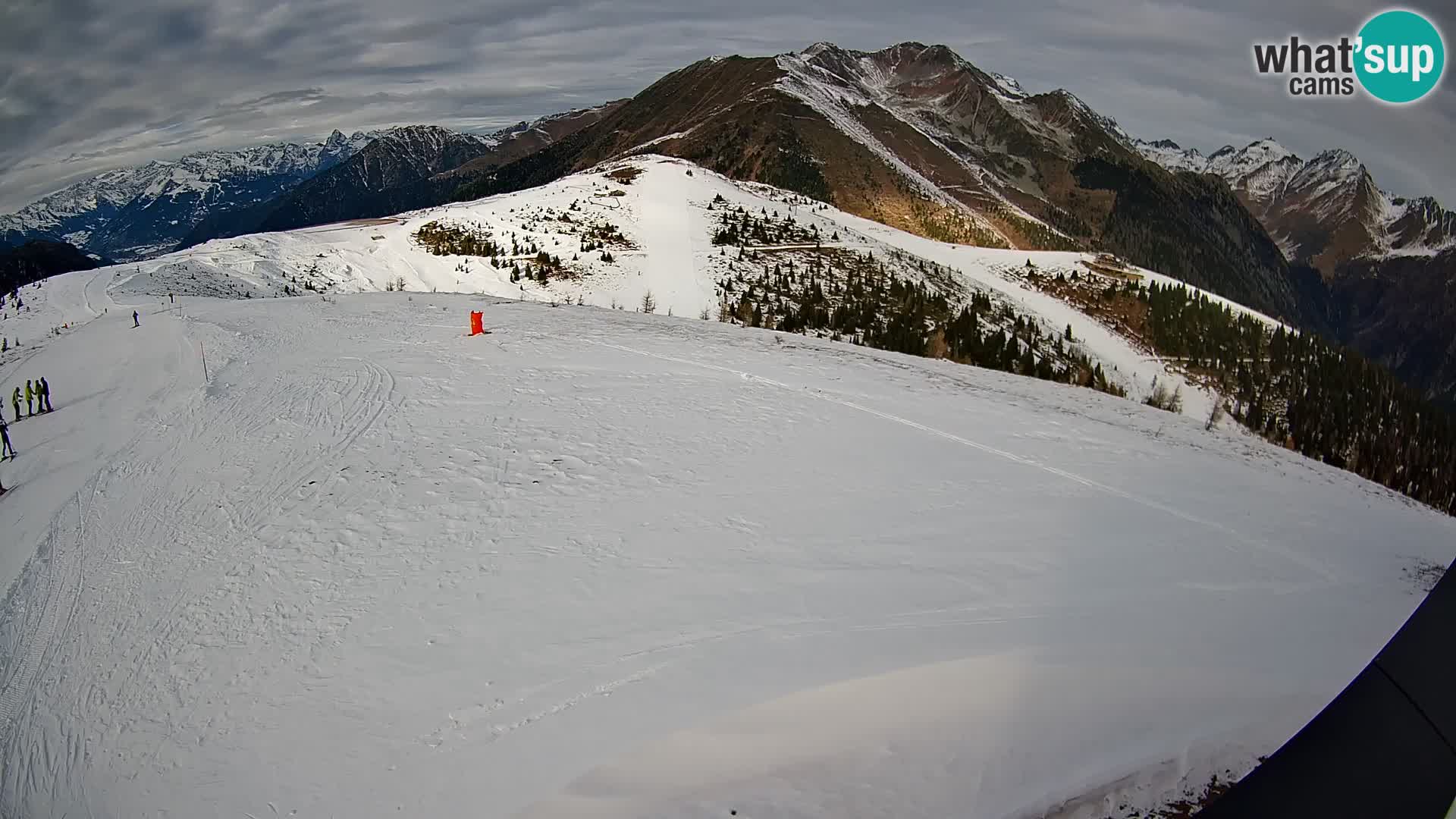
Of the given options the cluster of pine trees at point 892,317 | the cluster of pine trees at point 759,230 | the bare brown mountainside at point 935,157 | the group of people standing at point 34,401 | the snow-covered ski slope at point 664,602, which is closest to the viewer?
the snow-covered ski slope at point 664,602

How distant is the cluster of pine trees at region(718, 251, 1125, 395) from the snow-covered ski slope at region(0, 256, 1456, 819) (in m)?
10.2

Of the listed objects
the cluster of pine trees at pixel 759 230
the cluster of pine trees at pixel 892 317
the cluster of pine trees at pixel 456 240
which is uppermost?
the cluster of pine trees at pixel 759 230

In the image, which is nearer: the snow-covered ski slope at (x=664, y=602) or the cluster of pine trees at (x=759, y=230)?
the snow-covered ski slope at (x=664, y=602)

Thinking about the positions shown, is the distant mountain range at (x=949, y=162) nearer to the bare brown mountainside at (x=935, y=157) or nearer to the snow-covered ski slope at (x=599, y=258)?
the bare brown mountainside at (x=935, y=157)

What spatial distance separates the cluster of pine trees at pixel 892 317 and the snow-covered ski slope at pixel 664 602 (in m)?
10.2

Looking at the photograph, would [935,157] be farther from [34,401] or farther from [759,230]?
[34,401]

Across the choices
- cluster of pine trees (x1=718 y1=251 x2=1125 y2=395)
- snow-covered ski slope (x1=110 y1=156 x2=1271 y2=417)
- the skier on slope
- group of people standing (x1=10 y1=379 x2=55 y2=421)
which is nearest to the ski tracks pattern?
the skier on slope

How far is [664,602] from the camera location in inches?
191

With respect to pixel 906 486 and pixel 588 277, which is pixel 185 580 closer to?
pixel 906 486

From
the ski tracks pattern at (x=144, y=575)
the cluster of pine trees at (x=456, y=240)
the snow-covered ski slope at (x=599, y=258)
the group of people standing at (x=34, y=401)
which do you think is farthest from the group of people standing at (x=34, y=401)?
the cluster of pine trees at (x=456, y=240)

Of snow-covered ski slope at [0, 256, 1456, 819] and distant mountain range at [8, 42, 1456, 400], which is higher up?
distant mountain range at [8, 42, 1456, 400]

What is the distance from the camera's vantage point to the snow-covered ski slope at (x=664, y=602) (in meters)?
3.45

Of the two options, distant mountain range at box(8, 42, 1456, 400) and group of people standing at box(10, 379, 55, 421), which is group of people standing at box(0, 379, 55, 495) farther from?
distant mountain range at box(8, 42, 1456, 400)

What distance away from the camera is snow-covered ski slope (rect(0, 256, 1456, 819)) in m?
3.45
